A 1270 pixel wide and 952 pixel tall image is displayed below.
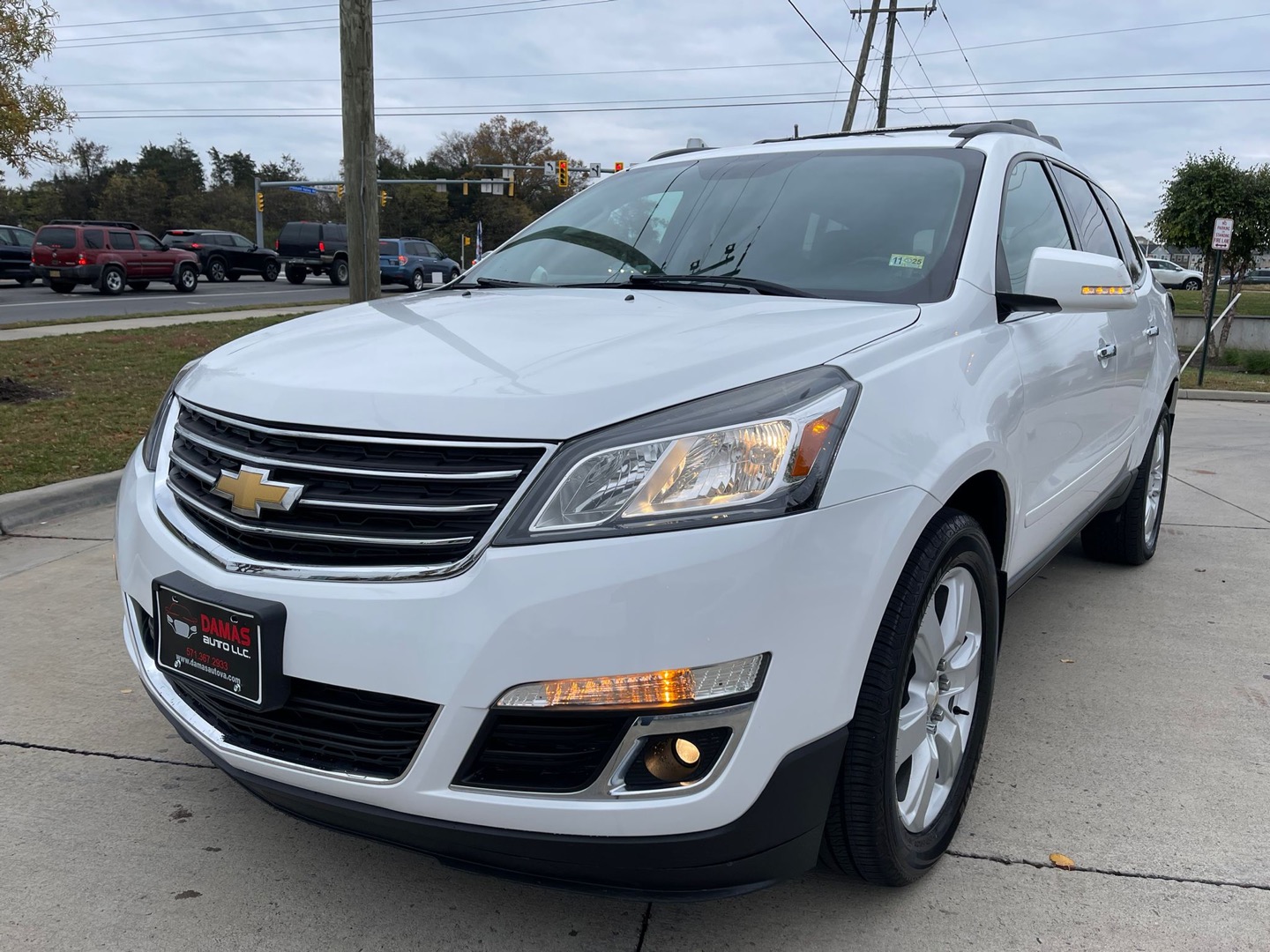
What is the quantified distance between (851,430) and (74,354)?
426 inches

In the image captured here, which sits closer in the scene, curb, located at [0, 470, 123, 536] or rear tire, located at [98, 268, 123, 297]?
curb, located at [0, 470, 123, 536]

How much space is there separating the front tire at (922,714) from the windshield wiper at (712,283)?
83 centimetres

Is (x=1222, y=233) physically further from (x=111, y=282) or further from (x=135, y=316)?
(x=111, y=282)

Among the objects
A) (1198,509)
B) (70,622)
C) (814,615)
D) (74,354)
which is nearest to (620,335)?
(814,615)

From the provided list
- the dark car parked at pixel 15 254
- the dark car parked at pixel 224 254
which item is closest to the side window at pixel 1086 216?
the dark car parked at pixel 15 254

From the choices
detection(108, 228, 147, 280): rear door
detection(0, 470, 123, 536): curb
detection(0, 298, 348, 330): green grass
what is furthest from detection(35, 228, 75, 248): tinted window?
detection(0, 470, 123, 536): curb

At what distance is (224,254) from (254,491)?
3257 centimetres

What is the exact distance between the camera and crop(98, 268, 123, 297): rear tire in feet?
79.2

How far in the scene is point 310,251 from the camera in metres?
32.6

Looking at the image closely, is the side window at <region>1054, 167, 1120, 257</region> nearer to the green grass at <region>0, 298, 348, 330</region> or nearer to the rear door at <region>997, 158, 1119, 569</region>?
the rear door at <region>997, 158, 1119, 569</region>

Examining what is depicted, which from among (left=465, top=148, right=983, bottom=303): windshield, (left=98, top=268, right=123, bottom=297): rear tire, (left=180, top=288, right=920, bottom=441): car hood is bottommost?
(left=98, top=268, right=123, bottom=297): rear tire

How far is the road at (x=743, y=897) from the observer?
223 centimetres

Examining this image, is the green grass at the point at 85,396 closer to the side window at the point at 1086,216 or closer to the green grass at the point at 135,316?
the green grass at the point at 135,316

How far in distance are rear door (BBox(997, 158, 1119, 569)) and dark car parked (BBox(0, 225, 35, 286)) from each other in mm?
29050
